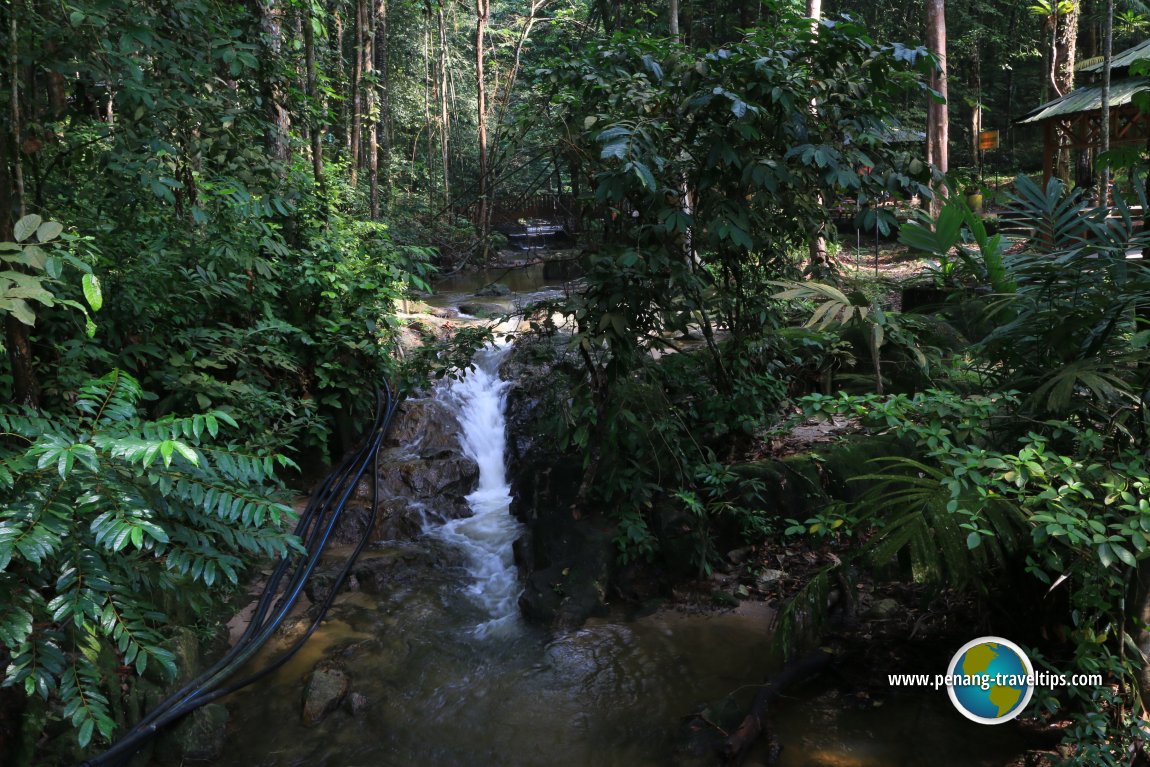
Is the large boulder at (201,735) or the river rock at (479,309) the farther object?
the river rock at (479,309)

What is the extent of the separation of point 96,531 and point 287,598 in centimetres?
297

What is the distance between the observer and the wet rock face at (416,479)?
650 cm

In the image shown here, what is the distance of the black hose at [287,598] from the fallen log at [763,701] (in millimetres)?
2854

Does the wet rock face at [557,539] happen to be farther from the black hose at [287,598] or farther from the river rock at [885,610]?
the river rock at [885,610]

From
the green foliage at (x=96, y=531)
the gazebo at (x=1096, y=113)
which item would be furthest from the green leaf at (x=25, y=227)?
the gazebo at (x=1096, y=113)

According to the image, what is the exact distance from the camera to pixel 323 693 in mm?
4184

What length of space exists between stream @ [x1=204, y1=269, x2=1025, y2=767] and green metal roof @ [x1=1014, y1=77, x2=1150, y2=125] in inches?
483

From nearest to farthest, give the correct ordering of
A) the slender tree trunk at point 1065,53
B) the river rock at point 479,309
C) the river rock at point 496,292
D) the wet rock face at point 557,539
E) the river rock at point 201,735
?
the river rock at point 201,735, the wet rock face at point 557,539, the river rock at point 479,309, the slender tree trunk at point 1065,53, the river rock at point 496,292

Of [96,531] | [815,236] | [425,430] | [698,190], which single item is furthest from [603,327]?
[425,430]

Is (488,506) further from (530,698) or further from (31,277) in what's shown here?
(31,277)

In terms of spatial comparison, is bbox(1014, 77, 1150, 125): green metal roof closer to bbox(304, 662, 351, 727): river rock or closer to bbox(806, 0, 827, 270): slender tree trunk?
bbox(806, 0, 827, 270): slender tree trunk

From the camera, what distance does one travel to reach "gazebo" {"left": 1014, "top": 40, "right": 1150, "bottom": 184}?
11.9m

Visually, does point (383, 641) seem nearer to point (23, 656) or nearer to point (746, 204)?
point (23, 656)

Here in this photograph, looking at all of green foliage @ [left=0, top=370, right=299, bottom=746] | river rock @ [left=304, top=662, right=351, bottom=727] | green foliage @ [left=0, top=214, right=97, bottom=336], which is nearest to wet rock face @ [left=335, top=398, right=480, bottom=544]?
river rock @ [left=304, top=662, right=351, bottom=727]
